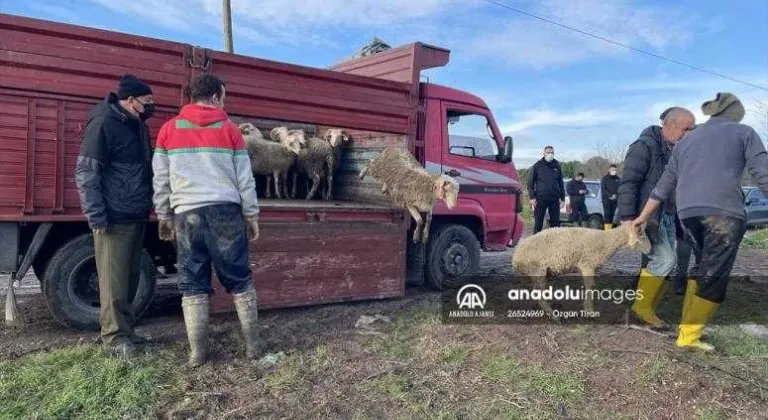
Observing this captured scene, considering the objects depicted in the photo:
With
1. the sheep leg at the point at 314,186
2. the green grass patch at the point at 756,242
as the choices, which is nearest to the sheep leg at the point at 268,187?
the sheep leg at the point at 314,186

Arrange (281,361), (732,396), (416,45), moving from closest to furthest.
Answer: (732,396)
(281,361)
(416,45)

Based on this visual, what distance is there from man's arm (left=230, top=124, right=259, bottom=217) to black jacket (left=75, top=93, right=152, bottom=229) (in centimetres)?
80

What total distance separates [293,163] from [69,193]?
2.52 metres

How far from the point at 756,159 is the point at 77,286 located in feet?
18.0

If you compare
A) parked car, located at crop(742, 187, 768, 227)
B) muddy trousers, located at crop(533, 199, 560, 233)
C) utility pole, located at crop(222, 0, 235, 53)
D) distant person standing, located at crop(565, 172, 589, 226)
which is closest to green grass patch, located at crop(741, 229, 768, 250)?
distant person standing, located at crop(565, 172, 589, 226)

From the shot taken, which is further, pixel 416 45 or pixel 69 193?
pixel 416 45

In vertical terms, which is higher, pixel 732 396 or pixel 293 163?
pixel 293 163

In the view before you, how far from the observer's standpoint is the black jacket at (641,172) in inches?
199

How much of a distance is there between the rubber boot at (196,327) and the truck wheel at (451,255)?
3.56 metres

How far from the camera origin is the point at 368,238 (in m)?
5.77

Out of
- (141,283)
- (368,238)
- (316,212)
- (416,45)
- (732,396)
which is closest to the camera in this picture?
(732,396)

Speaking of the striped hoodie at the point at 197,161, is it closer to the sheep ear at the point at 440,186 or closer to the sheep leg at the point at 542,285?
the sheep ear at the point at 440,186

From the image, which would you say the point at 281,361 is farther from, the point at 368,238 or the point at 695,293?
the point at 695,293

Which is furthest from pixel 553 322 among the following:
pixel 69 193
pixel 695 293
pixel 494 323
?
pixel 69 193
